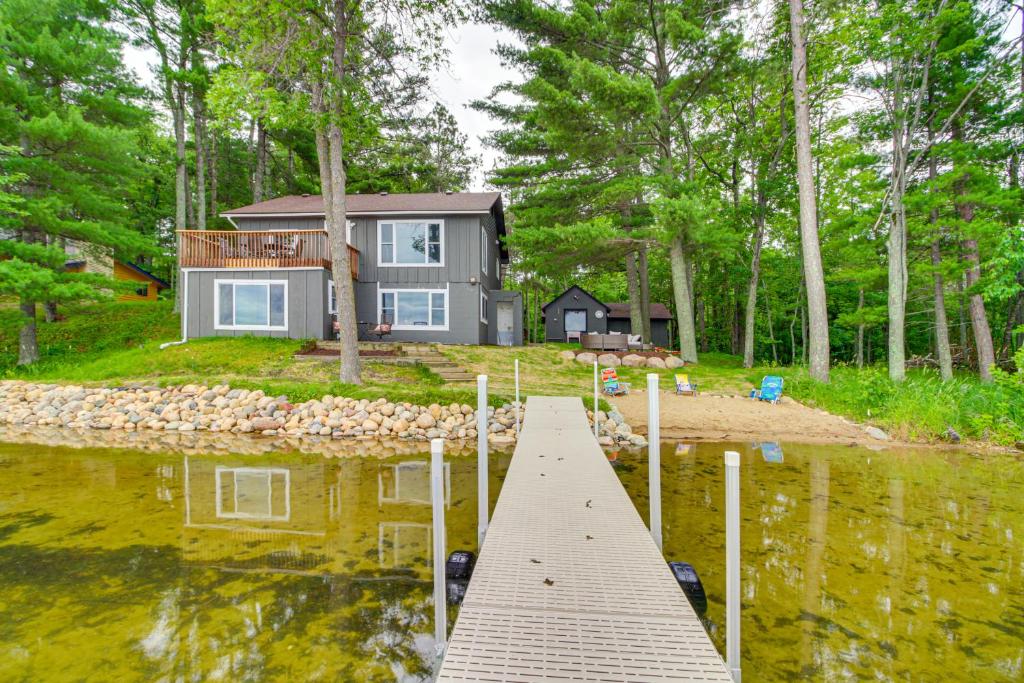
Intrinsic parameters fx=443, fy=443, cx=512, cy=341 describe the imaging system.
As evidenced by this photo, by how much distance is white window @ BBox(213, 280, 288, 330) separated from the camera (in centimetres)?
1404

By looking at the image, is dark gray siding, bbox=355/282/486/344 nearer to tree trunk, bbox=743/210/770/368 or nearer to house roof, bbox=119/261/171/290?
tree trunk, bbox=743/210/770/368

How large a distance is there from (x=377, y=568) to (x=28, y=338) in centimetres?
1624

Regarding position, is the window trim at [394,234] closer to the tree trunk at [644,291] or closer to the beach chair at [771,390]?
the tree trunk at [644,291]

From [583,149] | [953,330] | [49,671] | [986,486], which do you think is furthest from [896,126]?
[953,330]

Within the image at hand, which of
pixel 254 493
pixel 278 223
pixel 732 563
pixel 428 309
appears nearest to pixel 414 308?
pixel 428 309

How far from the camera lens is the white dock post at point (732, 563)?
221 centimetres

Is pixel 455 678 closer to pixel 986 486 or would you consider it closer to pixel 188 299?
pixel 986 486

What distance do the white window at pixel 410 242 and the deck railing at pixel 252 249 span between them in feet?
7.06

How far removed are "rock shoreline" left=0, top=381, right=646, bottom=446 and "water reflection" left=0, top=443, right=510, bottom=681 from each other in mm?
2360

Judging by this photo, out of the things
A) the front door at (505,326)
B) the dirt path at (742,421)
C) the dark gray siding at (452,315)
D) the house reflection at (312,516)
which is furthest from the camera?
A: the front door at (505,326)

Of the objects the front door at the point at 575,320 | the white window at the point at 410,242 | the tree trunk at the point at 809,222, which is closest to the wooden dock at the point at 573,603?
the tree trunk at the point at 809,222

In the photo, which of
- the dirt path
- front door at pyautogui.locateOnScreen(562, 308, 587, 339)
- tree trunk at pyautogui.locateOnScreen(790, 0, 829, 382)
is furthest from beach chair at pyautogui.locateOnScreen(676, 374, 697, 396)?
front door at pyautogui.locateOnScreen(562, 308, 587, 339)

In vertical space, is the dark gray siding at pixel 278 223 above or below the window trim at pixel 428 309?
above

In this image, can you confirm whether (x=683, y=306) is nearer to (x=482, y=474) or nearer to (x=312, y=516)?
(x=482, y=474)
